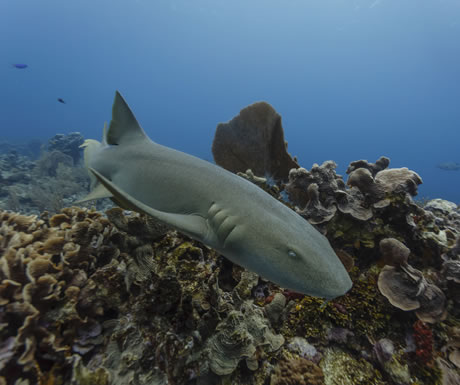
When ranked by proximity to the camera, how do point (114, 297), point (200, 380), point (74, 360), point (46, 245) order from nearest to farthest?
1. point (74, 360)
2. point (200, 380)
3. point (114, 297)
4. point (46, 245)

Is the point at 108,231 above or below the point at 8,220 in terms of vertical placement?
above

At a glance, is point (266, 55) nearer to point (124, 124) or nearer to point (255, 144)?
point (255, 144)

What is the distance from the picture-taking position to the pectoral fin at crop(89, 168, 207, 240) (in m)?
1.85

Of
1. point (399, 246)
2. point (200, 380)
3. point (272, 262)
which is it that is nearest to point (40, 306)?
point (200, 380)

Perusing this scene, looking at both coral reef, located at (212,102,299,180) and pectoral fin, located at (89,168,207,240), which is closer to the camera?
pectoral fin, located at (89,168,207,240)

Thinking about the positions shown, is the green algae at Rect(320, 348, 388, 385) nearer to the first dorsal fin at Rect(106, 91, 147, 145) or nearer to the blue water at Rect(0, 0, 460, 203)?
the first dorsal fin at Rect(106, 91, 147, 145)

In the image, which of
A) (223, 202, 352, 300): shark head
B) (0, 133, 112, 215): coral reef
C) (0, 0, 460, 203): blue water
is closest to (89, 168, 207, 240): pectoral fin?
(223, 202, 352, 300): shark head

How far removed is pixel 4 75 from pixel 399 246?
247 meters

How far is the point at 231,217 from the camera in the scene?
6.52ft

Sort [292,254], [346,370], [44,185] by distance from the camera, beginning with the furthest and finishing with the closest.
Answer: [44,185]
[346,370]
[292,254]

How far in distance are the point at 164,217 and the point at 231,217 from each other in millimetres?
566

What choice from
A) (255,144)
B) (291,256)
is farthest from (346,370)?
(255,144)

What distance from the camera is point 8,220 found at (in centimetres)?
316

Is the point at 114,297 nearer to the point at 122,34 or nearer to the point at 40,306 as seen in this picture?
the point at 40,306
